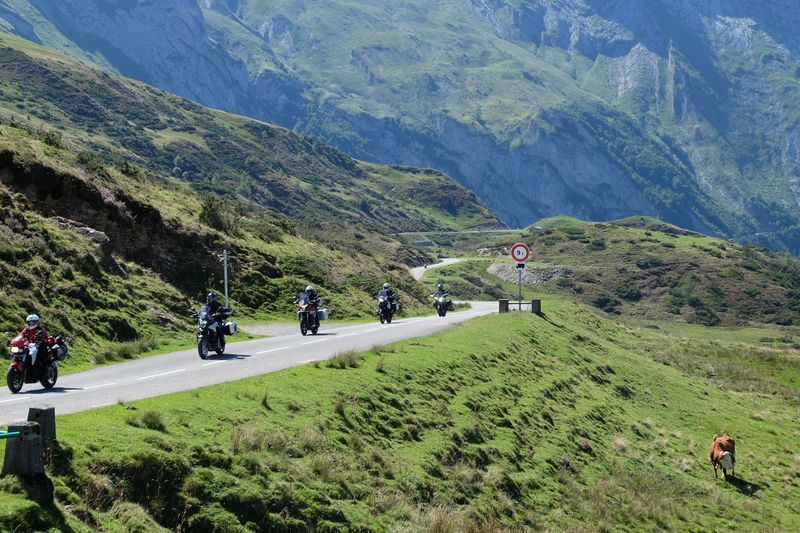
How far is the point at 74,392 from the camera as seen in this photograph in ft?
55.5

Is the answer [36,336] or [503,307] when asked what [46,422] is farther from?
[503,307]

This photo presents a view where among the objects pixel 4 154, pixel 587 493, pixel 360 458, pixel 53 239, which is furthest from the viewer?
pixel 4 154

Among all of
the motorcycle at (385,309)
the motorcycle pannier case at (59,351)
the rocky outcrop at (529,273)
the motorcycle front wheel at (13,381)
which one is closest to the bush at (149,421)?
the motorcycle front wheel at (13,381)

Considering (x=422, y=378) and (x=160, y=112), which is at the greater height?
(x=160, y=112)

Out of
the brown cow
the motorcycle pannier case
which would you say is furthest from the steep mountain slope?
the brown cow

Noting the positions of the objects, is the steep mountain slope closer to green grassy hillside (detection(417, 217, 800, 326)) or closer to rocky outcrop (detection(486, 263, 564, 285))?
green grassy hillside (detection(417, 217, 800, 326))

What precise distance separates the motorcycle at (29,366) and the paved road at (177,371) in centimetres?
23

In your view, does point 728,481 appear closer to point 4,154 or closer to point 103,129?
point 4,154

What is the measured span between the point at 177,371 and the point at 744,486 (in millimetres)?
18224

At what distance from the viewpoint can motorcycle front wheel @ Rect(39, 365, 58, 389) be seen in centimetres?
1770

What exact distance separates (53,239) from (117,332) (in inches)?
204

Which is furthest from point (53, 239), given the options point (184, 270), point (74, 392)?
point (74, 392)

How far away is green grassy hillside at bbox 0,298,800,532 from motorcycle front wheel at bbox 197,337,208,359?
15.5 feet

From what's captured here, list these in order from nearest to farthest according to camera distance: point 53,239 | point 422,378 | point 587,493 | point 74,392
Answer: point 74,392 → point 587,493 → point 422,378 → point 53,239
